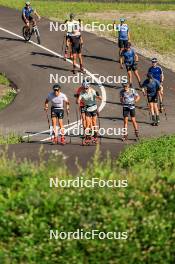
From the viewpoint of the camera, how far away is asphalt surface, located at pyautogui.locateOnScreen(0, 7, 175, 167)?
2111 centimetres

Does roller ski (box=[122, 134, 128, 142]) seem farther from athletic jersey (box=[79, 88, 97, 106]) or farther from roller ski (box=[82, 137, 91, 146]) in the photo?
athletic jersey (box=[79, 88, 97, 106])

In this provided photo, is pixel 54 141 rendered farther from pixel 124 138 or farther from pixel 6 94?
pixel 6 94

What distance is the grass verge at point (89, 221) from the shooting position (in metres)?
10.9

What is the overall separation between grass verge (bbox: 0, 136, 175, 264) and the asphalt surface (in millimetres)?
7095

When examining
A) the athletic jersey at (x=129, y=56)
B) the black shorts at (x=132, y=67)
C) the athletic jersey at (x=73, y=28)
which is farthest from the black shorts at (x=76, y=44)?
the black shorts at (x=132, y=67)

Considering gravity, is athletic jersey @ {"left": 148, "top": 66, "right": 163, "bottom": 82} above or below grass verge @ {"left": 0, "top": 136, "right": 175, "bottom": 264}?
below

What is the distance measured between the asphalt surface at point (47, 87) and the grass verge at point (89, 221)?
279 inches

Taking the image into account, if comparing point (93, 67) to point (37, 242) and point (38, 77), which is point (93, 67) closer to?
point (38, 77)

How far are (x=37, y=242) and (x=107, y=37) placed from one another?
92.8ft

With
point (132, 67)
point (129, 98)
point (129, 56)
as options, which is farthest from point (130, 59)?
point (129, 98)

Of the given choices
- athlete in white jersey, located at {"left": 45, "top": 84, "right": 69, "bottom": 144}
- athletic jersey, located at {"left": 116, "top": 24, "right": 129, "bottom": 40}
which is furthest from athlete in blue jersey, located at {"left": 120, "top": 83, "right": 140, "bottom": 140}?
athletic jersey, located at {"left": 116, "top": 24, "right": 129, "bottom": 40}

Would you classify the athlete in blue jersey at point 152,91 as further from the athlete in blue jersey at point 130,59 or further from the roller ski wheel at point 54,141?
the roller ski wheel at point 54,141

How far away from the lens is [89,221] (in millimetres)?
10961

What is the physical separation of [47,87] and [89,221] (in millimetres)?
18910
